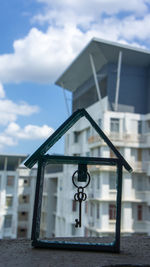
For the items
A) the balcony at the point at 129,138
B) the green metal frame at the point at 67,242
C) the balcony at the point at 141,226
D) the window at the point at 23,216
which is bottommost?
the window at the point at 23,216

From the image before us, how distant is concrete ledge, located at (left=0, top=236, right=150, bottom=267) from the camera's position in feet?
10.9

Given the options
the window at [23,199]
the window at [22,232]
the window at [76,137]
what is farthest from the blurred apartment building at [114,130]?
the window at [22,232]

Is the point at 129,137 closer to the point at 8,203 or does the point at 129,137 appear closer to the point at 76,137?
the point at 76,137

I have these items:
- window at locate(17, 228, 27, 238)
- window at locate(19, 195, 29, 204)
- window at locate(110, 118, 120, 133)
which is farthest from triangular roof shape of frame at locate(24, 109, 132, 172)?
window at locate(17, 228, 27, 238)

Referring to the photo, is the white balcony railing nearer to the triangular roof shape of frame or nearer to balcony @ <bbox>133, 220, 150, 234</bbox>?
balcony @ <bbox>133, 220, 150, 234</bbox>

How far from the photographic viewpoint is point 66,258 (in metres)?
3.56

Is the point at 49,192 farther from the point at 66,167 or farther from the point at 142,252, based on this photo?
the point at 142,252

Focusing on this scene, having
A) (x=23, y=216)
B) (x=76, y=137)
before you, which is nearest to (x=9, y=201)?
(x=23, y=216)

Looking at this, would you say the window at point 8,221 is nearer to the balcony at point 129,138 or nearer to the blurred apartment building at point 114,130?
the blurred apartment building at point 114,130

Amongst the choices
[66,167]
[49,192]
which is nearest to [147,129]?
[66,167]

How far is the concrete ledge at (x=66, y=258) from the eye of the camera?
332 centimetres

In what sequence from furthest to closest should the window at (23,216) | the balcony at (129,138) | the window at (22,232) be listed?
1. the window at (22,232)
2. the window at (23,216)
3. the balcony at (129,138)

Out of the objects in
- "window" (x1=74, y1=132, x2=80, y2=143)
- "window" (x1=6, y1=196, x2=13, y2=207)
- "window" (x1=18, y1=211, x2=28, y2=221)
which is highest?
"window" (x1=74, y1=132, x2=80, y2=143)

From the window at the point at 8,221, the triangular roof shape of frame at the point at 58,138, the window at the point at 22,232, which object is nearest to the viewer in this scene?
the triangular roof shape of frame at the point at 58,138
